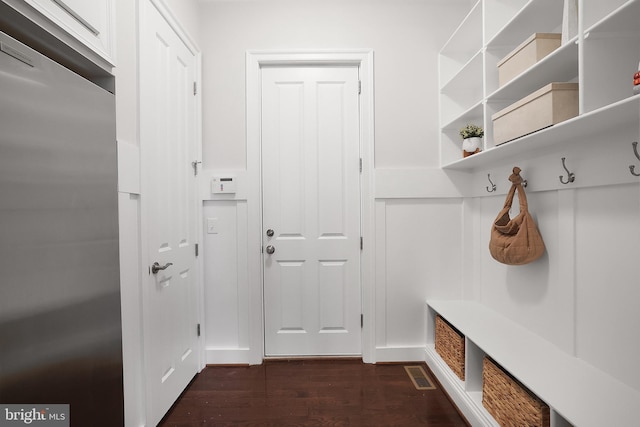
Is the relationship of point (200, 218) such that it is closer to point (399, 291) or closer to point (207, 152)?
point (207, 152)

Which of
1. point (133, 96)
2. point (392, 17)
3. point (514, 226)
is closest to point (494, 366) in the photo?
point (514, 226)

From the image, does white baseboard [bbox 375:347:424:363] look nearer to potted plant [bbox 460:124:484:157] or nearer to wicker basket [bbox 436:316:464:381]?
wicker basket [bbox 436:316:464:381]

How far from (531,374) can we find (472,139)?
1.39 metres

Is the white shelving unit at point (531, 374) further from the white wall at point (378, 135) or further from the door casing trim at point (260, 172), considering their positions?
the door casing trim at point (260, 172)

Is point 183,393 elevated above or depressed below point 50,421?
below

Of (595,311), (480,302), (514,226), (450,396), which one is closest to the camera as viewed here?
(595,311)

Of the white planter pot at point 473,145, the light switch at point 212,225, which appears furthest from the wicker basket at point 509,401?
the light switch at point 212,225

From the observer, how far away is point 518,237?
161 centimetres

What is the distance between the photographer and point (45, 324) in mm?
856

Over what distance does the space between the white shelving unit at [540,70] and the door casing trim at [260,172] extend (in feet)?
1.92

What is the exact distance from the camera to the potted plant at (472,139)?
200 cm

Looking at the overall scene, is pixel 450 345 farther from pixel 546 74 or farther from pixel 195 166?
pixel 195 166

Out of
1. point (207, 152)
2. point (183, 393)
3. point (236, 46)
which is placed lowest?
point (183, 393)

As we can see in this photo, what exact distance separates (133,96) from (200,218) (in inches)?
39.1
